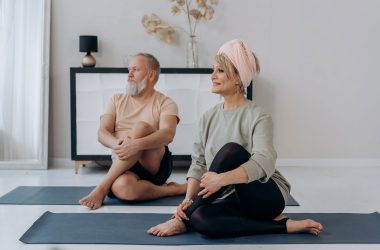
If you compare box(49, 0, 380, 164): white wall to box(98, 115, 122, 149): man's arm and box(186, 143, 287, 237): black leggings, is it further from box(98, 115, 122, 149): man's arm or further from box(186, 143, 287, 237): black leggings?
box(186, 143, 287, 237): black leggings

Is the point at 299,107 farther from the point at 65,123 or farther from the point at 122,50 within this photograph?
the point at 65,123

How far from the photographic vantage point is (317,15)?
542 cm

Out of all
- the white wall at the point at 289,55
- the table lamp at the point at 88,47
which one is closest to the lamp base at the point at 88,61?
the table lamp at the point at 88,47

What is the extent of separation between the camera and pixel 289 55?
5449mm

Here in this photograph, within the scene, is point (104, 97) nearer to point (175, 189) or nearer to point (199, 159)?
point (175, 189)

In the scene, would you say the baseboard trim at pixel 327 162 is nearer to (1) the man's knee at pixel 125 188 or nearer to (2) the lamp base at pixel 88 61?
(2) the lamp base at pixel 88 61

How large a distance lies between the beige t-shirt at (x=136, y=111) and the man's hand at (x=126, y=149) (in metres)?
0.25

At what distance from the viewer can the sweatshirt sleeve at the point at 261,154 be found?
2682 millimetres

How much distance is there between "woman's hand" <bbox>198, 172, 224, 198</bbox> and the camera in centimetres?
267

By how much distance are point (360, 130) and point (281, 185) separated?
2.91m

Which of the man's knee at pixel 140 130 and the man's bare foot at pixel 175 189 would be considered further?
the man's bare foot at pixel 175 189

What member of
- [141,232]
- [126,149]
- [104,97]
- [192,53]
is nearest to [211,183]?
[141,232]

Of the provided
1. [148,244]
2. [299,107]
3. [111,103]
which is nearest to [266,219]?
[148,244]

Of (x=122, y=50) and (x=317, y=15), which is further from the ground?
(x=317, y=15)
